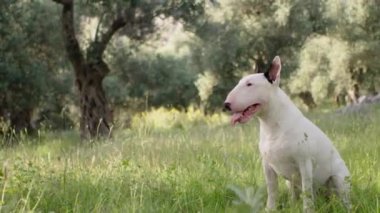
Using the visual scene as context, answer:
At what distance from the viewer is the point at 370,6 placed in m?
28.8

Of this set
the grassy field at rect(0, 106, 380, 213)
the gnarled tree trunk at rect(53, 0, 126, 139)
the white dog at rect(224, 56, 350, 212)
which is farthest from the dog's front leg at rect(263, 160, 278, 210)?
the gnarled tree trunk at rect(53, 0, 126, 139)

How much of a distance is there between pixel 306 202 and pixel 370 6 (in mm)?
27655

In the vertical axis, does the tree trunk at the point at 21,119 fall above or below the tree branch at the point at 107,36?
below

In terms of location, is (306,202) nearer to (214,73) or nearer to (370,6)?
(370,6)

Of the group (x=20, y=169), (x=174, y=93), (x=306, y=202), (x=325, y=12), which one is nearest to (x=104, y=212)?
(x=20, y=169)

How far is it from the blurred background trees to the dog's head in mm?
11839

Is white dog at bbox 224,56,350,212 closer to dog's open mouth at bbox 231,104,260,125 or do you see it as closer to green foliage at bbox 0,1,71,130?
dog's open mouth at bbox 231,104,260,125

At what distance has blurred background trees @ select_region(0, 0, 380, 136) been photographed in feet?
62.8

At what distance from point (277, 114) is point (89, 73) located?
13251 mm

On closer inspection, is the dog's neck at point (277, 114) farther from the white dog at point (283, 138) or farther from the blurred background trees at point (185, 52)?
the blurred background trees at point (185, 52)

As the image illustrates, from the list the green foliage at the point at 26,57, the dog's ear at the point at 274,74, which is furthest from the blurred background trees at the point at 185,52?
the dog's ear at the point at 274,74

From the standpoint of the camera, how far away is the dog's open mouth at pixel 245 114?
3.98 metres

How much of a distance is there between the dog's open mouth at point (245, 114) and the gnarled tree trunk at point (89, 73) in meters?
12.1

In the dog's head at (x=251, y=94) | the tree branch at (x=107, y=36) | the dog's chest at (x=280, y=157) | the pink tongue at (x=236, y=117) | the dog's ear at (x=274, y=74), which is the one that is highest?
the tree branch at (x=107, y=36)
